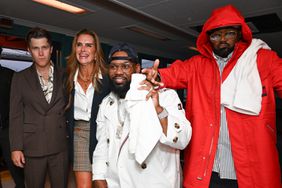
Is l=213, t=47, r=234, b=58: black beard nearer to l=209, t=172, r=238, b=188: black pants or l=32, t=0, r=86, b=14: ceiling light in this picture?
l=209, t=172, r=238, b=188: black pants

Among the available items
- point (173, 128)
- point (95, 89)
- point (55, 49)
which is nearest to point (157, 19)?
point (55, 49)

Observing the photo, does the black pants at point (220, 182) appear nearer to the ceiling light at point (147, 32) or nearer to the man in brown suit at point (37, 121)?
the man in brown suit at point (37, 121)

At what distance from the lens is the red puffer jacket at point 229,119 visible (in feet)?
4.70

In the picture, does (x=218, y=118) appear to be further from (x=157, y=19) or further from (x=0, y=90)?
(x=157, y=19)

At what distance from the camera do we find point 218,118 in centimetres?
152

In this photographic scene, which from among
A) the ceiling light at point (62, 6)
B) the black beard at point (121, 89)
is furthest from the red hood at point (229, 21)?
the ceiling light at point (62, 6)

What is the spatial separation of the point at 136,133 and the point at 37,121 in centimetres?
105

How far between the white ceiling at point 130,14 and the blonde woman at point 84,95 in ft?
5.62

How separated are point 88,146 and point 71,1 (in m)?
2.37

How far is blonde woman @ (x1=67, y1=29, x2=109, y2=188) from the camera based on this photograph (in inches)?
80.1

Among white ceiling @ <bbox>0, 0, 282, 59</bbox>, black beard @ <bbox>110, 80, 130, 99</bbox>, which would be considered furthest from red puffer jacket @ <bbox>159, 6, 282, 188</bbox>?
white ceiling @ <bbox>0, 0, 282, 59</bbox>

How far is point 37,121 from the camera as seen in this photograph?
2025mm

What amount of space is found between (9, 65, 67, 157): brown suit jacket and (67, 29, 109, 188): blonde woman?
0.38 feet

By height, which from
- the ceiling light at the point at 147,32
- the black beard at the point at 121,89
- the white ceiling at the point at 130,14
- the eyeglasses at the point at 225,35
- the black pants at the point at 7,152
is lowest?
the black pants at the point at 7,152
